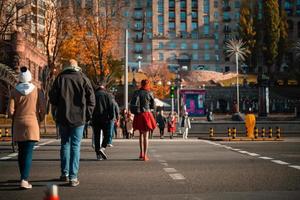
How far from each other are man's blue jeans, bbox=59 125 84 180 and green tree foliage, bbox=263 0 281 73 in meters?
86.3

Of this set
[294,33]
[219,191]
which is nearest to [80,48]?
[219,191]

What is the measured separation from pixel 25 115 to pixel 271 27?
Answer: 3425 inches

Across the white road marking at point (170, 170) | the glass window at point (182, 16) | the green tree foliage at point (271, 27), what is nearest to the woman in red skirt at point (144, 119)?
the white road marking at point (170, 170)

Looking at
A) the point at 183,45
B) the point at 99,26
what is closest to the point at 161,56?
the point at 183,45

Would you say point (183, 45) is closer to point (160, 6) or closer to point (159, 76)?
point (160, 6)

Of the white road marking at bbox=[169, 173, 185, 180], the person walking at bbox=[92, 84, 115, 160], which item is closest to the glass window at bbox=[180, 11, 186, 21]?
the person walking at bbox=[92, 84, 115, 160]

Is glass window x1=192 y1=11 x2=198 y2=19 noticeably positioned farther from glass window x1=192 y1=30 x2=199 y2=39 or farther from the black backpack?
the black backpack

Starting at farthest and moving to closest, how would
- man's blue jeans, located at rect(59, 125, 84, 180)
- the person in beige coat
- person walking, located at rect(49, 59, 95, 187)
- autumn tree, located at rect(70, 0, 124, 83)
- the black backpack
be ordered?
1. autumn tree, located at rect(70, 0, 124, 83)
2. the black backpack
3. person walking, located at rect(49, 59, 95, 187)
4. man's blue jeans, located at rect(59, 125, 84, 180)
5. the person in beige coat

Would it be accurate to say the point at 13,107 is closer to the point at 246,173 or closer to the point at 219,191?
the point at 219,191

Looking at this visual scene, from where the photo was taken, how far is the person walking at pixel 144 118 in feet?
42.2

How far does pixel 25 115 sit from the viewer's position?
8539 millimetres

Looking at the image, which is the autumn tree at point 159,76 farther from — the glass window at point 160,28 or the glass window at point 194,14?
the glass window at point 194,14

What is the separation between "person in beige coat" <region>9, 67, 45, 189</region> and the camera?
834cm

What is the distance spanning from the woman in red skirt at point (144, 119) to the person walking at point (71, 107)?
393 cm
